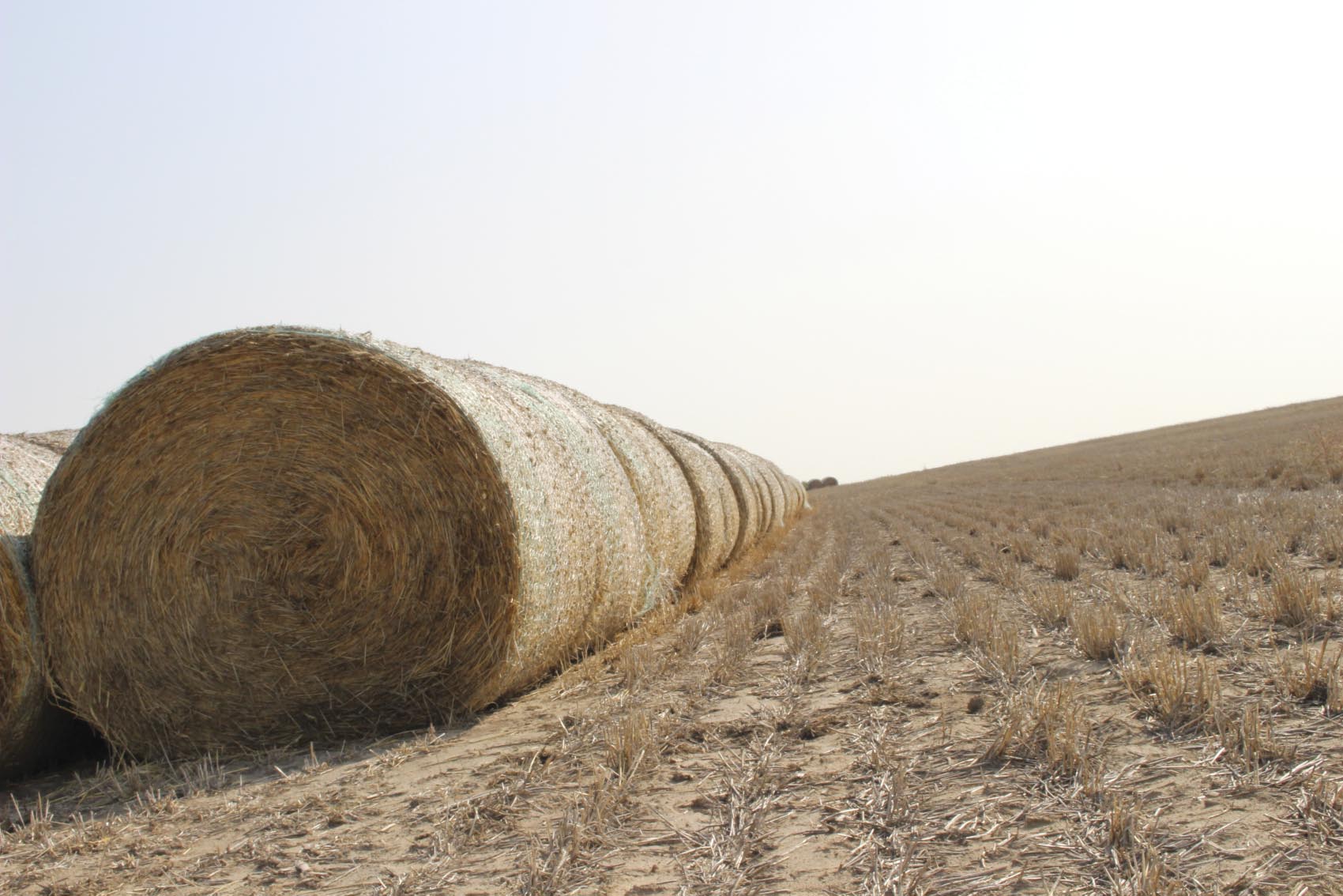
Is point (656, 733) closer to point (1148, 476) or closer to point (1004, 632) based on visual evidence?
point (1004, 632)

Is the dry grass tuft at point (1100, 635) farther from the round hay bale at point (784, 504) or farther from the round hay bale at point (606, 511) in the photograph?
the round hay bale at point (784, 504)

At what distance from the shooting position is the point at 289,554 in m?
4.44

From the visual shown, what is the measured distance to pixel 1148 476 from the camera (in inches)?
708

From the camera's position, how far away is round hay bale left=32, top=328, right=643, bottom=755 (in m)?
4.38

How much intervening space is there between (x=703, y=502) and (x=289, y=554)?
4.63m

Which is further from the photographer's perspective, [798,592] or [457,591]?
[798,592]

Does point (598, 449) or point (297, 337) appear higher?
point (297, 337)

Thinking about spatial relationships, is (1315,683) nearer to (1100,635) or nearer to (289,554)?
(1100,635)

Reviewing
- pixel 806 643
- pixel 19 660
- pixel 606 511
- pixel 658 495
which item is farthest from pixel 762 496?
pixel 19 660

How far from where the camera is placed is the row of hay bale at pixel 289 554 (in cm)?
438

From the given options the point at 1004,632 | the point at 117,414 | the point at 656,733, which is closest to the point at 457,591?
the point at 656,733

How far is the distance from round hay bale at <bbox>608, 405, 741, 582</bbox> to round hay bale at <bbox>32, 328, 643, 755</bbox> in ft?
13.8

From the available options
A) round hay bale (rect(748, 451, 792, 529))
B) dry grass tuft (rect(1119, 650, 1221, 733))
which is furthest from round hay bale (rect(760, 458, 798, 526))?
dry grass tuft (rect(1119, 650, 1221, 733))

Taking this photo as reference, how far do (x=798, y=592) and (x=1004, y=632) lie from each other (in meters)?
3.02
